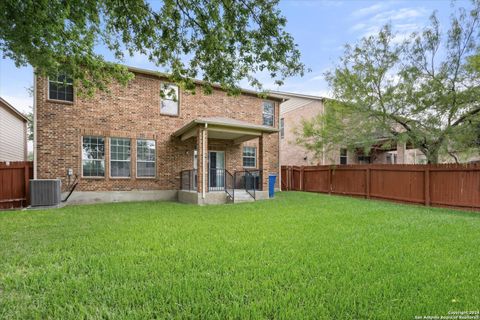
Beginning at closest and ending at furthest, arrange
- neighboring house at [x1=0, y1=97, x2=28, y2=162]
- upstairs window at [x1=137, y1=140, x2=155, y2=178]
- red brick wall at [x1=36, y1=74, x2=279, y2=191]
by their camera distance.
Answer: red brick wall at [x1=36, y1=74, x2=279, y2=191] < upstairs window at [x1=137, y1=140, x2=155, y2=178] < neighboring house at [x1=0, y1=97, x2=28, y2=162]

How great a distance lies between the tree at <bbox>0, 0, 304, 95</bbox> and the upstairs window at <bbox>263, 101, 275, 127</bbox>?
29.8 feet

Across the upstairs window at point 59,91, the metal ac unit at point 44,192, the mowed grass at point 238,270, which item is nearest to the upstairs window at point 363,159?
the mowed grass at point 238,270

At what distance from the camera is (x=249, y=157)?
14.9 meters

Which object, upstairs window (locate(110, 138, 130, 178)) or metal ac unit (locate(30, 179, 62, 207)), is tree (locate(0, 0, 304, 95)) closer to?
metal ac unit (locate(30, 179, 62, 207))

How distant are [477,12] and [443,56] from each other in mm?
1593

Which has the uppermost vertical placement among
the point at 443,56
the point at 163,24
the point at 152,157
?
the point at 443,56

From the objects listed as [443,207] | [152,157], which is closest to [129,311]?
[152,157]

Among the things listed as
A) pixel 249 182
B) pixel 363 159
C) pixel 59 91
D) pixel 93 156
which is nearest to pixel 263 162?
pixel 249 182

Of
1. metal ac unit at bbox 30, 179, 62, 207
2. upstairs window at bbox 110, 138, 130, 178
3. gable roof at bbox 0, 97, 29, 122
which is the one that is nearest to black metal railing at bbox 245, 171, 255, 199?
upstairs window at bbox 110, 138, 130, 178

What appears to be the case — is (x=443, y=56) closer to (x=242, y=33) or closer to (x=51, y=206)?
(x=242, y=33)

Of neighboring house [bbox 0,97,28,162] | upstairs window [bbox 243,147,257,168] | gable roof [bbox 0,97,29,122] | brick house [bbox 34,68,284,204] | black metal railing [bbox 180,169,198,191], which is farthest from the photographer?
upstairs window [bbox 243,147,257,168]

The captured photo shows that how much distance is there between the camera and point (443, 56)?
32.2ft

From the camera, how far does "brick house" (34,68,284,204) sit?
34.8 feet

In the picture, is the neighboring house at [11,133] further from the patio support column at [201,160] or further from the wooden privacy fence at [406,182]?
the wooden privacy fence at [406,182]
